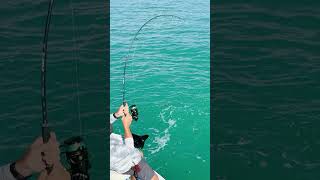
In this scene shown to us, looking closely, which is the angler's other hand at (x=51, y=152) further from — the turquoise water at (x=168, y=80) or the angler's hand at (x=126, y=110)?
the turquoise water at (x=168, y=80)

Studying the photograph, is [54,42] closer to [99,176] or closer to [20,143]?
[20,143]

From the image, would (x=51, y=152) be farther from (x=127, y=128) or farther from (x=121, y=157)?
(x=127, y=128)

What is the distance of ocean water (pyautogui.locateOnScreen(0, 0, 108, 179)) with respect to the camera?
10805 mm

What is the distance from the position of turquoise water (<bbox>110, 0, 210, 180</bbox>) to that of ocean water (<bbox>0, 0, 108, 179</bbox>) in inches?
44.6

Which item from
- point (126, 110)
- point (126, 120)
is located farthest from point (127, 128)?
point (126, 110)

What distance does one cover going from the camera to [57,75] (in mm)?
12500

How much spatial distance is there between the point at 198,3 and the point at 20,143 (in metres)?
11.0
